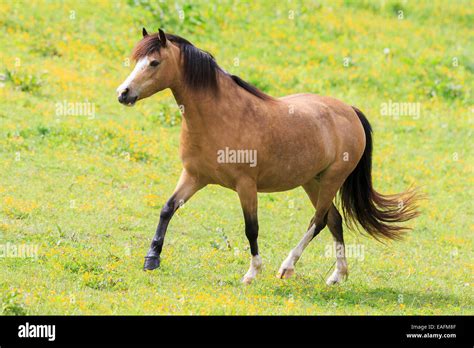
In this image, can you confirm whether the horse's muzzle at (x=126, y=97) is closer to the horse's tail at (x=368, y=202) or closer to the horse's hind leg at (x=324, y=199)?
the horse's hind leg at (x=324, y=199)

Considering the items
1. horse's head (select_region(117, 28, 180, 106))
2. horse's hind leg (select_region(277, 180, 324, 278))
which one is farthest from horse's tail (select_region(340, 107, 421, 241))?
horse's head (select_region(117, 28, 180, 106))

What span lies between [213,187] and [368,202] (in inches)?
196

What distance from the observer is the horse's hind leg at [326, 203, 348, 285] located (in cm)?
1171

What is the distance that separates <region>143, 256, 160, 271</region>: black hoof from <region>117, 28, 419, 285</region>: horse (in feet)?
0.05

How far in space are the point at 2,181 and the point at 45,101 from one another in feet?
17.2

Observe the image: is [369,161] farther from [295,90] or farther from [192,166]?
[295,90]

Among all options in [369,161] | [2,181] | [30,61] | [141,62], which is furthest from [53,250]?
[30,61]

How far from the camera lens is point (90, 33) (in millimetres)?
24000

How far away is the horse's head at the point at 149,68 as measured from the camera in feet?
32.3

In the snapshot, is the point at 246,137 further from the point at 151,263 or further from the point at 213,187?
the point at 213,187

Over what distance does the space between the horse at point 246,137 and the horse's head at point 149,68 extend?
1 centimetres

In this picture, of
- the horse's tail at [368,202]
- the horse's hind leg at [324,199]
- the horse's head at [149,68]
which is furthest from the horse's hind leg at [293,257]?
the horse's head at [149,68]

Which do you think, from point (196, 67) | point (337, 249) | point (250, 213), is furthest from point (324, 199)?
point (196, 67)

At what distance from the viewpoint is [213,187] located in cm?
1666
